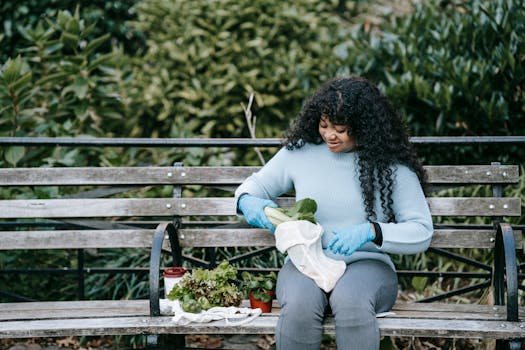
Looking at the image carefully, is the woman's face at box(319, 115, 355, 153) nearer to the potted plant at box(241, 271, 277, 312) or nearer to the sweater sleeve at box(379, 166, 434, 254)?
the sweater sleeve at box(379, 166, 434, 254)

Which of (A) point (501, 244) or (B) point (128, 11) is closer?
(A) point (501, 244)

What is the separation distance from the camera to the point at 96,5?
6430 millimetres

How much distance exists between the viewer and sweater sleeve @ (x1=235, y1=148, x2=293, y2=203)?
3387 mm

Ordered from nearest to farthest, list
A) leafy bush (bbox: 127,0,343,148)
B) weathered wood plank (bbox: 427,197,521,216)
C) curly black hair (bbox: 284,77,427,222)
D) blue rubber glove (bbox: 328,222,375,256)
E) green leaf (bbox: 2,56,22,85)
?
1. blue rubber glove (bbox: 328,222,375,256)
2. curly black hair (bbox: 284,77,427,222)
3. weathered wood plank (bbox: 427,197,521,216)
4. green leaf (bbox: 2,56,22,85)
5. leafy bush (bbox: 127,0,343,148)

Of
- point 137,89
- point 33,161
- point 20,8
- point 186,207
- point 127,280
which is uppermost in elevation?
point 20,8

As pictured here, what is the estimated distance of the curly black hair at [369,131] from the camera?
314 cm

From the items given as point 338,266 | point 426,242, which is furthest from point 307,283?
point 426,242

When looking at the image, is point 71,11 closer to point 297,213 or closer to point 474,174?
point 297,213

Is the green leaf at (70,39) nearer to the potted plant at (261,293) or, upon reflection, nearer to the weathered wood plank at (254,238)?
the weathered wood plank at (254,238)

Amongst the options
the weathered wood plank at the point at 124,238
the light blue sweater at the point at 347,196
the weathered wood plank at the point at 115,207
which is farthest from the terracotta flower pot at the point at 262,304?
the weathered wood plank at the point at 115,207

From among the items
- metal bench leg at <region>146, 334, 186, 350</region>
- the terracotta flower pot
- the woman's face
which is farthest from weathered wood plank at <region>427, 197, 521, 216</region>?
metal bench leg at <region>146, 334, 186, 350</region>

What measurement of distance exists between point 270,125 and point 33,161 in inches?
75.6

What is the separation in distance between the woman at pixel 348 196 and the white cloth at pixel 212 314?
0.17 m

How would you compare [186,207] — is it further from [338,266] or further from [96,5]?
[96,5]
